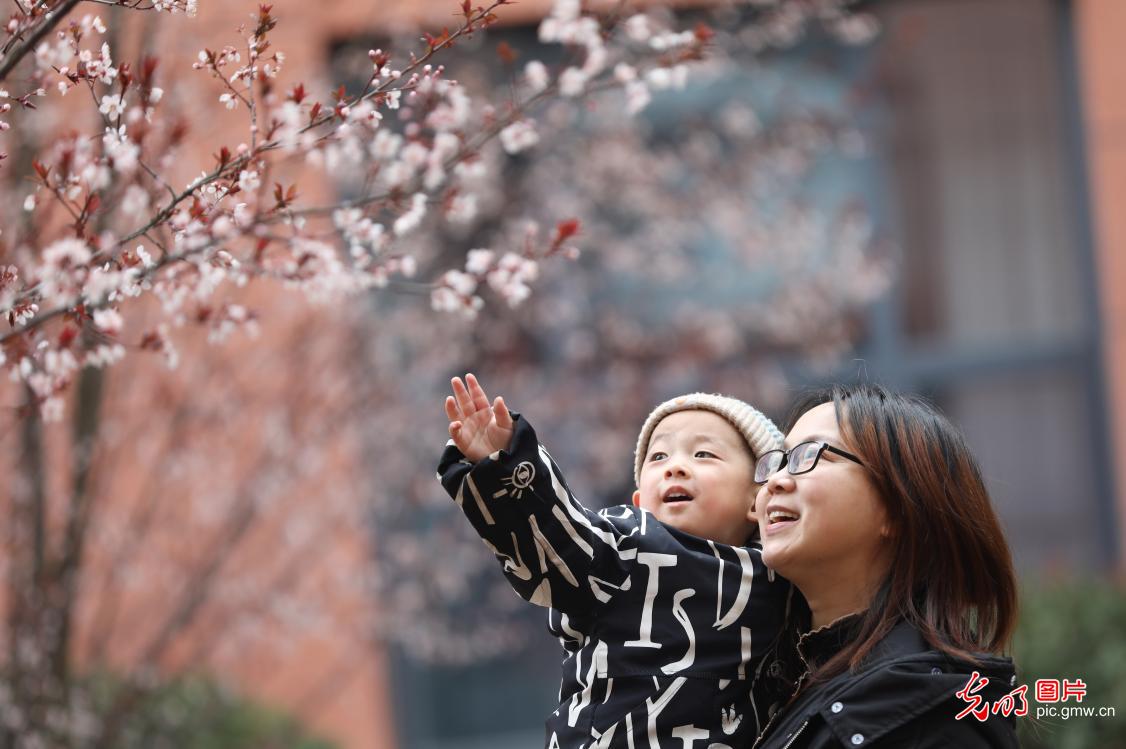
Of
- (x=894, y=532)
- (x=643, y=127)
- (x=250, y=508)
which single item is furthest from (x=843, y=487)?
(x=643, y=127)

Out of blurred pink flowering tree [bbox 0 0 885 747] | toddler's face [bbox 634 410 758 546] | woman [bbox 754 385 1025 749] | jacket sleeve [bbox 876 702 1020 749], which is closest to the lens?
jacket sleeve [bbox 876 702 1020 749]

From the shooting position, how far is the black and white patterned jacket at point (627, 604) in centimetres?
209

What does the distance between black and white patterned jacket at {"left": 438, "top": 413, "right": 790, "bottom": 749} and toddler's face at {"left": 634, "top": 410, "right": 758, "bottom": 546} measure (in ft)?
0.24

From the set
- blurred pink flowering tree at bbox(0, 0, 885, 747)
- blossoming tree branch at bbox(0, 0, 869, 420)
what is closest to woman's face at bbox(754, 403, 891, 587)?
blossoming tree branch at bbox(0, 0, 869, 420)

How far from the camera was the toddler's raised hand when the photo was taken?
210 centimetres

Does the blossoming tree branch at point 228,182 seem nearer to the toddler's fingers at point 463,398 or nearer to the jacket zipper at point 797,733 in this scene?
the toddler's fingers at point 463,398

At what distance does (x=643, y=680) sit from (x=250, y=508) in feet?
10.8


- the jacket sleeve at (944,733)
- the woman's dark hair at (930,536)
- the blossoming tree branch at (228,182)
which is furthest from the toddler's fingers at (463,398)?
the jacket sleeve at (944,733)

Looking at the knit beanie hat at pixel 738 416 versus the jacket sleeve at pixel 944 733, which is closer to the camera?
the jacket sleeve at pixel 944 733

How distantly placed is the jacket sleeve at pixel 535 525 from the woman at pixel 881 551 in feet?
0.87

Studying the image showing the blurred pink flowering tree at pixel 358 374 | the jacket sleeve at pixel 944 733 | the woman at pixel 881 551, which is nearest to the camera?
the jacket sleeve at pixel 944 733

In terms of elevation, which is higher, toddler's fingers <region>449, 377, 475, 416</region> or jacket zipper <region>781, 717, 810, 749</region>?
toddler's fingers <region>449, 377, 475, 416</region>

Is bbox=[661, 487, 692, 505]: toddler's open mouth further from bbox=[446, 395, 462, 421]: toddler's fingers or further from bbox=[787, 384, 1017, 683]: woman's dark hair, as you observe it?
bbox=[446, 395, 462, 421]: toddler's fingers

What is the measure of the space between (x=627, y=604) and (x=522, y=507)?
251mm
